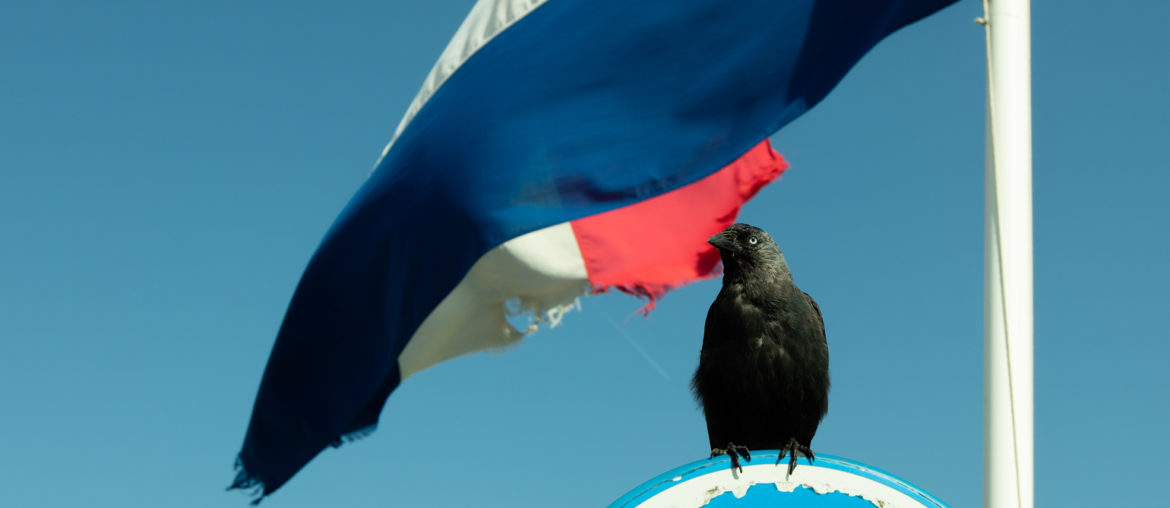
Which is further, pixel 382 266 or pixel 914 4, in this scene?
pixel 382 266

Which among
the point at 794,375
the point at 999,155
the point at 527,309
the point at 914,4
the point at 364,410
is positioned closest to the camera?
the point at 999,155

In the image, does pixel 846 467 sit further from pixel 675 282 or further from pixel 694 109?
pixel 675 282

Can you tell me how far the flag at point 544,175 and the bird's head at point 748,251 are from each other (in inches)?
20.0

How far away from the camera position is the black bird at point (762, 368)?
3900 millimetres

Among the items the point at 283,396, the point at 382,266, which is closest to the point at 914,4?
the point at 382,266

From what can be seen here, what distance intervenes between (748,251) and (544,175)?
107 cm

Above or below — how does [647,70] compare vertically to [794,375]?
above

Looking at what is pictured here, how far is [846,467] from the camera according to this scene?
249cm

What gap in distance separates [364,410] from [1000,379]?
138 inches

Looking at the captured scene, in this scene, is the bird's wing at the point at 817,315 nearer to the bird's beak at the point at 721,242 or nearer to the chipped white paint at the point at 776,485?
the bird's beak at the point at 721,242

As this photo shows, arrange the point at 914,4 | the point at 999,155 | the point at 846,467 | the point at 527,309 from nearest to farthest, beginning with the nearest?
the point at 846,467 < the point at 999,155 < the point at 914,4 < the point at 527,309

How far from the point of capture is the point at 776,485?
8.23 feet

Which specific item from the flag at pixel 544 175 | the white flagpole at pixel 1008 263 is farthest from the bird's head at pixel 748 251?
the white flagpole at pixel 1008 263

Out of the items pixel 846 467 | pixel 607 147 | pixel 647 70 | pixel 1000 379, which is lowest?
pixel 846 467
